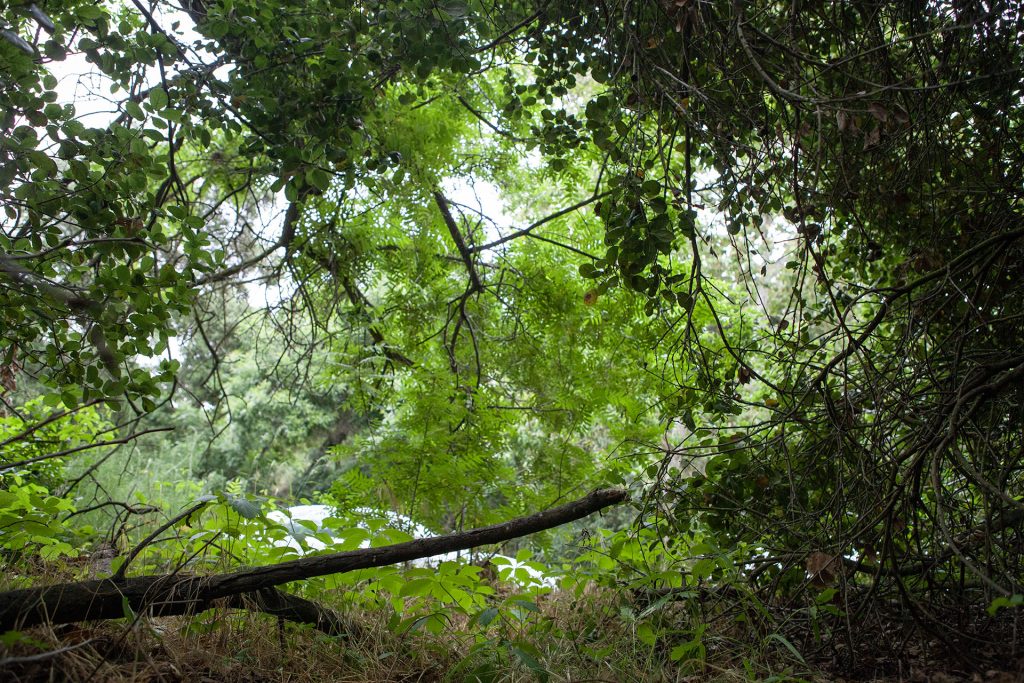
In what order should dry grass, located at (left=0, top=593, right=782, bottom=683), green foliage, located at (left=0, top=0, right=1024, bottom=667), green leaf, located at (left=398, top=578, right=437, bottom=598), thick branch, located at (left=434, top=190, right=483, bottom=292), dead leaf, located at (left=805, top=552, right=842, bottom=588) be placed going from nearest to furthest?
dry grass, located at (left=0, top=593, right=782, bottom=683), dead leaf, located at (left=805, top=552, right=842, bottom=588), green foliage, located at (left=0, top=0, right=1024, bottom=667), green leaf, located at (left=398, top=578, right=437, bottom=598), thick branch, located at (left=434, top=190, right=483, bottom=292)

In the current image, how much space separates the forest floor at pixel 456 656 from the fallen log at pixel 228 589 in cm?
6

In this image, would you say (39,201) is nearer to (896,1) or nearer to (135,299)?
(135,299)

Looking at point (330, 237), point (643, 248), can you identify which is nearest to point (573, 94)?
point (330, 237)

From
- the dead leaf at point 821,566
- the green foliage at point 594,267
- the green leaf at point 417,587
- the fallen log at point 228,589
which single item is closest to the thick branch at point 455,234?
the green foliage at point 594,267

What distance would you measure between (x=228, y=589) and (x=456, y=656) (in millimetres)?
743

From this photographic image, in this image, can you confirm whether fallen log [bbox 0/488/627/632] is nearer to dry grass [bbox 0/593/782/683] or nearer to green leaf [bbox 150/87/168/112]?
dry grass [bbox 0/593/782/683]

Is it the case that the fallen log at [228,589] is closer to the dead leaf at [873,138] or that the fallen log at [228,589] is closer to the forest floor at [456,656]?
the forest floor at [456,656]

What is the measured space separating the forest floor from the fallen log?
0.06 metres

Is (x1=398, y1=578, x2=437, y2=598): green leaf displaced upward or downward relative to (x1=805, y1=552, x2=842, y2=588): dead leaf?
downward

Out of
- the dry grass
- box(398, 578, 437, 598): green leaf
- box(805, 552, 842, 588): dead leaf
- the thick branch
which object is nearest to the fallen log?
the dry grass

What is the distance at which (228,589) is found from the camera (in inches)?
75.7

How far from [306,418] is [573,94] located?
269 inches

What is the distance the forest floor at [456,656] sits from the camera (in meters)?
1.77

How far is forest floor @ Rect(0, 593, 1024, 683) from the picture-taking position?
5.82ft
